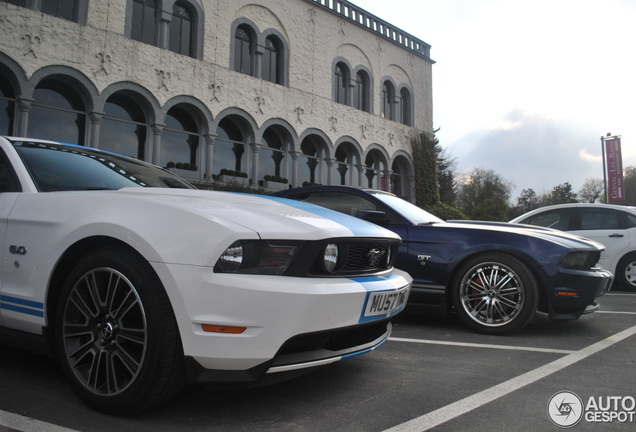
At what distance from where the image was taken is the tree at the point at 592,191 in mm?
62562

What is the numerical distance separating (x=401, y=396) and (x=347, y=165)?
2158cm

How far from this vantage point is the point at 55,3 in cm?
1416

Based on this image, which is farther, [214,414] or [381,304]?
[381,304]

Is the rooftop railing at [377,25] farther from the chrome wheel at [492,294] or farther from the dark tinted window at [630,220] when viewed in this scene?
the chrome wheel at [492,294]

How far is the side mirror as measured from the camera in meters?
4.37

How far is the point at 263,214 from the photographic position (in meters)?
2.32

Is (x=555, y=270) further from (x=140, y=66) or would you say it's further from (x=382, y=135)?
(x=382, y=135)

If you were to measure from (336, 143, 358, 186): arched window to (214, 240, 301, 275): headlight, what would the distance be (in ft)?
70.9

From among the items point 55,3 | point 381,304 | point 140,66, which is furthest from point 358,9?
point 381,304

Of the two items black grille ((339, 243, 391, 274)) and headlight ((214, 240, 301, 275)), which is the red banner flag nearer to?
black grille ((339, 243, 391, 274))

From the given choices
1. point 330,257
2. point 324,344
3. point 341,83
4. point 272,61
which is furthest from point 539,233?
point 341,83

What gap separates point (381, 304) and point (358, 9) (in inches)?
942

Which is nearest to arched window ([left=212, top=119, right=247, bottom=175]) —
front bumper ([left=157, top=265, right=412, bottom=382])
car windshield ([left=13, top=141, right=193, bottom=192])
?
car windshield ([left=13, top=141, right=193, bottom=192])
